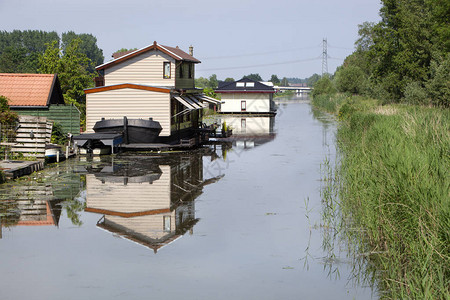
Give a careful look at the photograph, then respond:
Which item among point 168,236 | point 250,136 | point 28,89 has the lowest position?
point 168,236

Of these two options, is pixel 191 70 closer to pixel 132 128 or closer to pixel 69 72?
pixel 132 128

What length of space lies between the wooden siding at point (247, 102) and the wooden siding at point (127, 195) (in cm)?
5479

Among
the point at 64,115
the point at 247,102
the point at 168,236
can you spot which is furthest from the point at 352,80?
the point at 168,236

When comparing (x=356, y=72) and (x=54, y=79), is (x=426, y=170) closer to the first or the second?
(x=54, y=79)

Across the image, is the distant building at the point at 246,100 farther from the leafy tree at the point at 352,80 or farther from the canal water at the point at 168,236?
the canal water at the point at 168,236

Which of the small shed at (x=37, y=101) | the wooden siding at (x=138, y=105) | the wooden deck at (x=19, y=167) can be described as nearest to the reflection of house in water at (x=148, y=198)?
the wooden deck at (x=19, y=167)

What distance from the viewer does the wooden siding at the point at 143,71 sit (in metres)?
35.3

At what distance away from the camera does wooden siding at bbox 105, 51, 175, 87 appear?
35344mm

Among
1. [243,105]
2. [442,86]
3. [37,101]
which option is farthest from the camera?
[243,105]

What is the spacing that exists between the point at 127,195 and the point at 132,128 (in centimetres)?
1274

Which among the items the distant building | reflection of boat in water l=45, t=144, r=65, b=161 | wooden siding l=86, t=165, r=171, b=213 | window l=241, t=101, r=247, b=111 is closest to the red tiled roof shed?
reflection of boat in water l=45, t=144, r=65, b=161

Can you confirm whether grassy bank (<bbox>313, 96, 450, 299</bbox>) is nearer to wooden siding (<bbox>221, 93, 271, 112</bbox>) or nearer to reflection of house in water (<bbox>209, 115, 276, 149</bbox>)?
reflection of house in water (<bbox>209, 115, 276, 149</bbox>)

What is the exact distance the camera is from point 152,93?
32.2m

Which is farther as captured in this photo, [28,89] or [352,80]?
[352,80]
